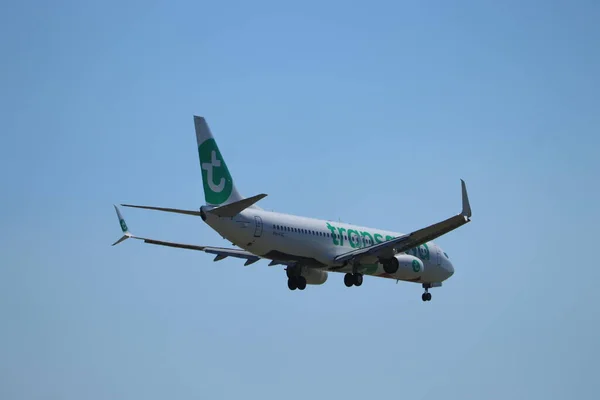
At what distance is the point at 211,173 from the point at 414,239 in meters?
12.3

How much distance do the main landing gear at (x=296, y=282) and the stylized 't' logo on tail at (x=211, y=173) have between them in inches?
393

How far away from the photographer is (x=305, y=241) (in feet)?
189

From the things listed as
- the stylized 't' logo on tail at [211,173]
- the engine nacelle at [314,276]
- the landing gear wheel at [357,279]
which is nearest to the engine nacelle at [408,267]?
the landing gear wheel at [357,279]

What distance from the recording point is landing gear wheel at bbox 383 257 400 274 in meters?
60.0

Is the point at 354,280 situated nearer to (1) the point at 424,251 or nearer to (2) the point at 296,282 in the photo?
(2) the point at 296,282

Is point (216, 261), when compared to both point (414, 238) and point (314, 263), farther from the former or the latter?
point (414, 238)

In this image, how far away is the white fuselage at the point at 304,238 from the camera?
53594mm

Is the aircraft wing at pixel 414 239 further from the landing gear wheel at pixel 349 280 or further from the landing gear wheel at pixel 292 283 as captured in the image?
the landing gear wheel at pixel 292 283

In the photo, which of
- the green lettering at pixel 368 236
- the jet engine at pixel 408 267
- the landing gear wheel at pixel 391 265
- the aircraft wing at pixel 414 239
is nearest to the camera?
the aircraft wing at pixel 414 239

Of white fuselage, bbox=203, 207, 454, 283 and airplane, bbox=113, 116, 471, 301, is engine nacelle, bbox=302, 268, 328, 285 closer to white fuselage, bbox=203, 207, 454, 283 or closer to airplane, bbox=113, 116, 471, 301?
airplane, bbox=113, 116, 471, 301

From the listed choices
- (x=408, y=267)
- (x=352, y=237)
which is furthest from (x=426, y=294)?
(x=352, y=237)

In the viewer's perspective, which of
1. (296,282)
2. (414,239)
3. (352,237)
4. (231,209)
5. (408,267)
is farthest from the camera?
(408,267)

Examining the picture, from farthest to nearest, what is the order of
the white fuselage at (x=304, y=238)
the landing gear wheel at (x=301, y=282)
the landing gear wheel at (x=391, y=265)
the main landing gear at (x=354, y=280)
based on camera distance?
the landing gear wheel at (x=301, y=282) < the main landing gear at (x=354, y=280) < the landing gear wheel at (x=391, y=265) < the white fuselage at (x=304, y=238)

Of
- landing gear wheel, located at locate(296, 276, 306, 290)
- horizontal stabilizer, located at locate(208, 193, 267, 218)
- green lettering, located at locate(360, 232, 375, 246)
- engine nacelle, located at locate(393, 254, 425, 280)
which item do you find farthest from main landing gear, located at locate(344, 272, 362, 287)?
horizontal stabilizer, located at locate(208, 193, 267, 218)
